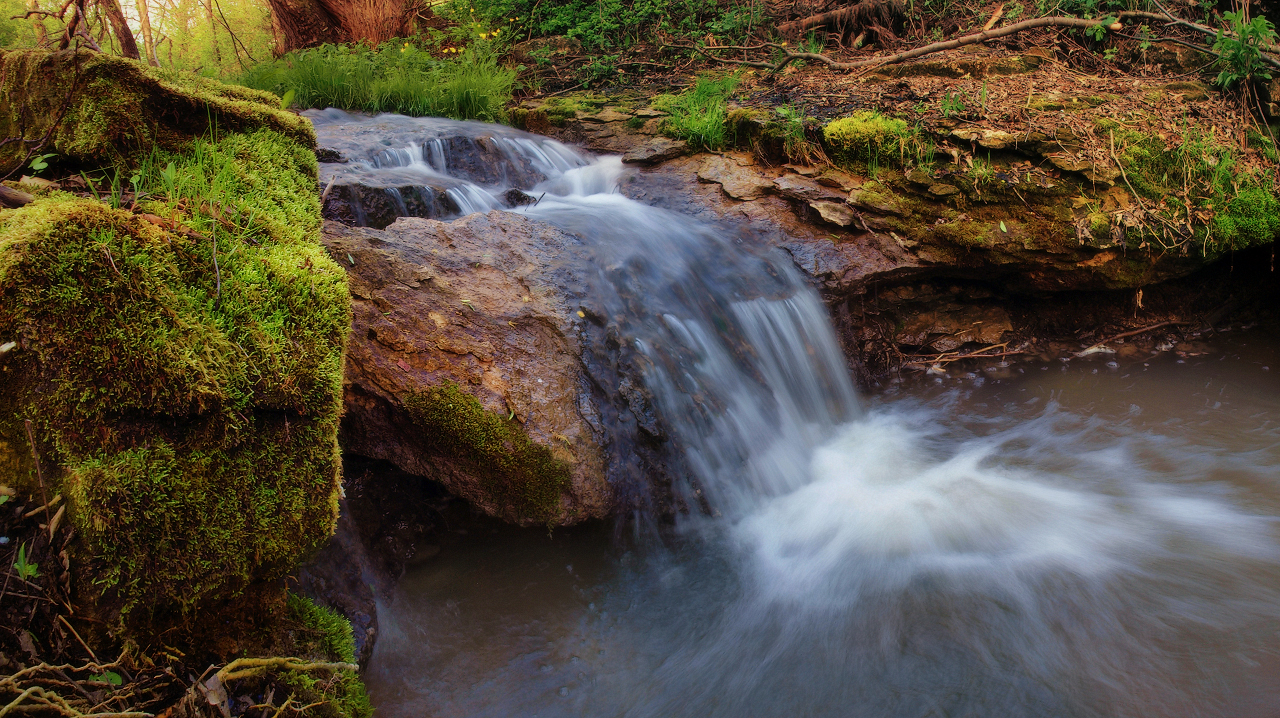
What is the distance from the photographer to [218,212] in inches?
89.0

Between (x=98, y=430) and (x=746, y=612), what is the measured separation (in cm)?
262

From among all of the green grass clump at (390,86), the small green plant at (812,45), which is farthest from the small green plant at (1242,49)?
the green grass clump at (390,86)

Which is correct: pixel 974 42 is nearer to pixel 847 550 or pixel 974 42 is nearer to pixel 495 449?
pixel 847 550

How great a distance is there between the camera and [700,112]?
616 cm

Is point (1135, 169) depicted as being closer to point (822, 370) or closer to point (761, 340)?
point (822, 370)

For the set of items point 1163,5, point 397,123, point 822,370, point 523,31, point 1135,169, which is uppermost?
point 523,31

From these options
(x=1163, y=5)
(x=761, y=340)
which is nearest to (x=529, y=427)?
(x=761, y=340)

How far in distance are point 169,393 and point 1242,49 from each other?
7.55 m

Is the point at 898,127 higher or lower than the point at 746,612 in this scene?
higher

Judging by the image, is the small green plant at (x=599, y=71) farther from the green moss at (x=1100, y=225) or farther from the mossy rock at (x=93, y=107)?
the mossy rock at (x=93, y=107)

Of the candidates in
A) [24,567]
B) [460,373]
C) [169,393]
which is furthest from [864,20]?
[24,567]

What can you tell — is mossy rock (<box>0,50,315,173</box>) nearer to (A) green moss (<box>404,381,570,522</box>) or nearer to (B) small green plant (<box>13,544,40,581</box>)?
(A) green moss (<box>404,381,570,522</box>)

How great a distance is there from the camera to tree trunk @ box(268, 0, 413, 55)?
30.8 ft

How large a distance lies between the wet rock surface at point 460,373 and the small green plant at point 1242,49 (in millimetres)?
5913
